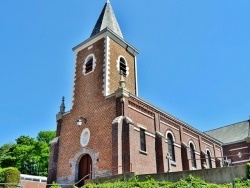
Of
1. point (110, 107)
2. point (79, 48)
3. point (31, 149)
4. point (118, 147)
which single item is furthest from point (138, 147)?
point (31, 149)

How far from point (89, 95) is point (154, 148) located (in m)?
6.39

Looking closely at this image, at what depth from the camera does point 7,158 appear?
45.3m

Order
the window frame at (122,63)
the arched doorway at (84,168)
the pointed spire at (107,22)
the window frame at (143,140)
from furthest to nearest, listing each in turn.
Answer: the pointed spire at (107,22)
the window frame at (122,63)
the window frame at (143,140)
the arched doorway at (84,168)

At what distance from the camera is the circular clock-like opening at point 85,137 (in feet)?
67.4

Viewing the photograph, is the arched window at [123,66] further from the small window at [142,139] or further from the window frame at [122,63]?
the small window at [142,139]

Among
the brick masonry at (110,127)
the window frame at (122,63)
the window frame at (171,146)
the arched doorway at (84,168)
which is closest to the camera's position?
the brick masonry at (110,127)

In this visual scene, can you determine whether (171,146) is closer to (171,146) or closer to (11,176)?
(171,146)

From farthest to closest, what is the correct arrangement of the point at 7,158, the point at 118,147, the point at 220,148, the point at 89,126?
the point at 7,158 < the point at 220,148 < the point at 89,126 < the point at 118,147

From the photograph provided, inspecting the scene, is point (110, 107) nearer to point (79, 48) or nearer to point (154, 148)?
point (154, 148)

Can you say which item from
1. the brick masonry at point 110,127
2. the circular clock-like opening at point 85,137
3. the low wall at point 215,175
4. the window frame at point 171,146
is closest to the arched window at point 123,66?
the brick masonry at point 110,127

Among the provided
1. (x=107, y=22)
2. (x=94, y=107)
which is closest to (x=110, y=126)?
(x=94, y=107)

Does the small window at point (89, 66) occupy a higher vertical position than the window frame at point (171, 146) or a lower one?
higher

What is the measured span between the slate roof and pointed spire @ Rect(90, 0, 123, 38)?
20.2m

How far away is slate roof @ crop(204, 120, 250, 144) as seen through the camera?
35.6 metres
